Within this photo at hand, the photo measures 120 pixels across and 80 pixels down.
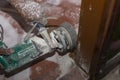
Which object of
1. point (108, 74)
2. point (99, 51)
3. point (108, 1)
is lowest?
point (108, 74)

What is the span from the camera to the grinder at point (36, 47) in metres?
1.34

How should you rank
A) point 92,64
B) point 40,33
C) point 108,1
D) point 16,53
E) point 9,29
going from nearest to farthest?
point 108,1 → point 92,64 → point 16,53 → point 40,33 → point 9,29

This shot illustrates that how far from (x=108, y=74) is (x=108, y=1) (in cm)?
69

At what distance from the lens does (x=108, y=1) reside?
0.82 m

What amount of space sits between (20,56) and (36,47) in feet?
0.38

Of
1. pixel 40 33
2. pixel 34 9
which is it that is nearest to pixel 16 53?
pixel 40 33

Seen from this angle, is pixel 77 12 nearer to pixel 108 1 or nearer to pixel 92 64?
pixel 92 64

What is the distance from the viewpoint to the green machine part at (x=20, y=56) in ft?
4.37

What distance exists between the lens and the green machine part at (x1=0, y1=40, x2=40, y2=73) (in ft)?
4.37

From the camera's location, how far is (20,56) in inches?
53.1

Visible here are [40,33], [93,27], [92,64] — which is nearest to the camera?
[93,27]

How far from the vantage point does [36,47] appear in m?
1.38

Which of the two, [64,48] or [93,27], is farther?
[64,48]

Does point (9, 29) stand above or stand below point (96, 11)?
below
